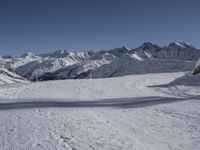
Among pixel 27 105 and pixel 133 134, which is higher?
pixel 27 105

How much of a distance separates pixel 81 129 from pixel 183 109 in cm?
657

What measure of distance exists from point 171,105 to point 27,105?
23.7 feet

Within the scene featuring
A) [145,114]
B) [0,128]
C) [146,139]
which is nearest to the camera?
[146,139]

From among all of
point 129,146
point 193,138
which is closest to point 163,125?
point 193,138

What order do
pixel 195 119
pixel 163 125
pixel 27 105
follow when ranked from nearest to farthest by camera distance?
1. pixel 163 125
2. pixel 195 119
3. pixel 27 105

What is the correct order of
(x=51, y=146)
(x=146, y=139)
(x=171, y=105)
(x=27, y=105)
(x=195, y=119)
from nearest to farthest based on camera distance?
(x=51, y=146) → (x=146, y=139) → (x=195, y=119) → (x=27, y=105) → (x=171, y=105)

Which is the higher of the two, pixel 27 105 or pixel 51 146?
pixel 27 105

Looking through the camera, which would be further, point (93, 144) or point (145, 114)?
point (145, 114)

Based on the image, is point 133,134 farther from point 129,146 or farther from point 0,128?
point 0,128

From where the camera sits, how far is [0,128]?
9.27m

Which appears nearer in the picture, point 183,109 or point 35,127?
point 35,127

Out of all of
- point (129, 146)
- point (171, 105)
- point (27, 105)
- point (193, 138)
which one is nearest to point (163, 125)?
point (193, 138)

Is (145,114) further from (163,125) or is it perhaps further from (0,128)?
(0,128)

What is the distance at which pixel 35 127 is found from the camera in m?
9.34
